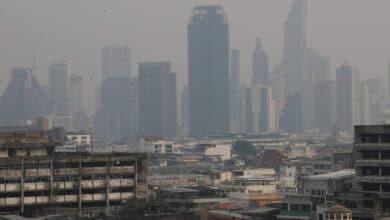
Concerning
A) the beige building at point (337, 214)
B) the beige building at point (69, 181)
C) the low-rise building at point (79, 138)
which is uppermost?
the low-rise building at point (79, 138)

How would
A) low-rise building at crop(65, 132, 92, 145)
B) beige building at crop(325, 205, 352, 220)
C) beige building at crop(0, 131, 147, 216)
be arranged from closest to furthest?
Result: beige building at crop(325, 205, 352, 220), beige building at crop(0, 131, 147, 216), low-rise building at crop(65, 132, 92, 145)


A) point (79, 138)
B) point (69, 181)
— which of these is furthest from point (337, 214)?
point (79, 138)

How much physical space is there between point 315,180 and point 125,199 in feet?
41.8

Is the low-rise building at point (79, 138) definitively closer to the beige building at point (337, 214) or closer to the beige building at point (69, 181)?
the beige building at point (69, 181)

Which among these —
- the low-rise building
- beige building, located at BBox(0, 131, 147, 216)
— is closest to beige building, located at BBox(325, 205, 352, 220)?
beige building, located at BBox(0, 131, 147, 216)

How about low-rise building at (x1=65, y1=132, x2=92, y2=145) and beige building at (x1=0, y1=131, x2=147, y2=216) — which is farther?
low-rise building at (x1=65, y1=132, x2=92, y2=145)

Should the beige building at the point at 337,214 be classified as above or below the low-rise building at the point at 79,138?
below

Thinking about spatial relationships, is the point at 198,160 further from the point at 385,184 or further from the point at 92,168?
the point at 385,184

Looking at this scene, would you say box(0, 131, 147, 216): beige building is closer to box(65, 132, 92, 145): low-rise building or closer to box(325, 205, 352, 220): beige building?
box(325, 205, 352, 220): beige building

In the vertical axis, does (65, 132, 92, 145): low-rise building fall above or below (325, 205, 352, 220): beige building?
above

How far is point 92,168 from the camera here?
78.2m

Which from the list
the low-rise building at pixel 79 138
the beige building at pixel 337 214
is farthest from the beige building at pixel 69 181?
the low-rise building at pixel 79 138

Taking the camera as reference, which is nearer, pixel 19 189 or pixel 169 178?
pixel 19 189

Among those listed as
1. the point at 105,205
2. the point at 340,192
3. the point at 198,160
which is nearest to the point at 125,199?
the point at 105,205
